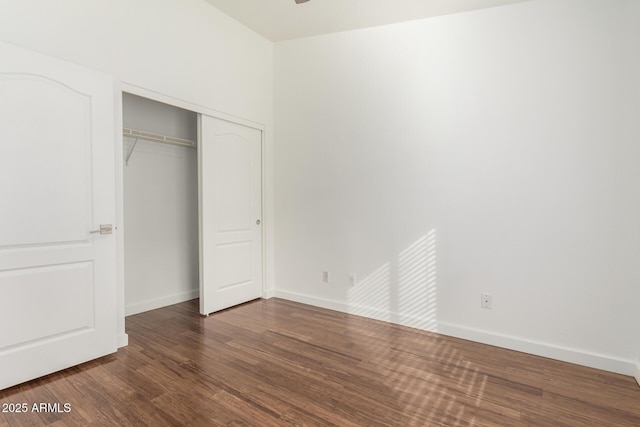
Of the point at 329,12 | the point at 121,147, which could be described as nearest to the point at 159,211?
the point at 121,147

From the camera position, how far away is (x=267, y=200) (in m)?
4.12

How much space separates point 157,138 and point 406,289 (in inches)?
118

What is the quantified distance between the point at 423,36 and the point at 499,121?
3.63 feet

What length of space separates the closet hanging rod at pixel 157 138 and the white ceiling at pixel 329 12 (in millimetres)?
1431

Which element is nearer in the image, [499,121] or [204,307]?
[499,121]

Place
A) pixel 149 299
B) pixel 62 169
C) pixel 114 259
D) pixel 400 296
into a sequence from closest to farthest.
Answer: pixel 62 169
pixel 114 259
pixel 400 296
pixel 149 299

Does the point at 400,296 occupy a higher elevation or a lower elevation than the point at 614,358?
higher

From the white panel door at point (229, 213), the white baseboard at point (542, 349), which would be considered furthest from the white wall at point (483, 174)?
the white panel door at point (229, 213)

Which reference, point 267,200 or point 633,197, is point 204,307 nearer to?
point 267,200

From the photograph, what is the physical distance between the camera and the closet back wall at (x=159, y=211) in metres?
3.51

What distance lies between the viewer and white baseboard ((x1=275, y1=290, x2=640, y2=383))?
96.1 inches

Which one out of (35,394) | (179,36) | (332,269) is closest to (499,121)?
(332,269)

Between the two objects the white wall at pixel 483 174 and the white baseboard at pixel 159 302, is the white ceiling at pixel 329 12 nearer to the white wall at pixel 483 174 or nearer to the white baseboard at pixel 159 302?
the white wall at pixel 483 174

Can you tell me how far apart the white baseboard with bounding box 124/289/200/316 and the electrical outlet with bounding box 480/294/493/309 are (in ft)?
10.6
